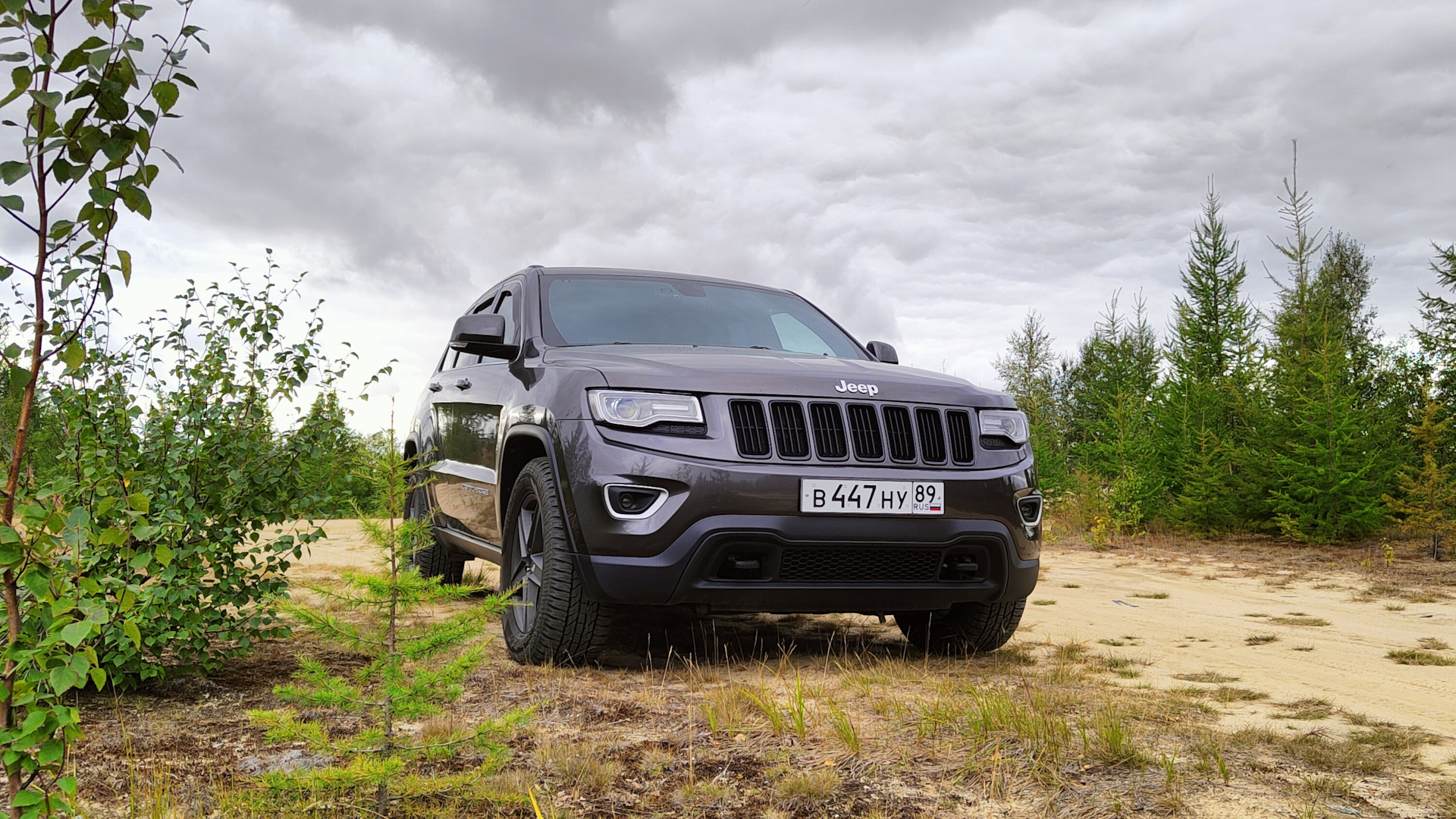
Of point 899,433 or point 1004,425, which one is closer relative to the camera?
point 899,433

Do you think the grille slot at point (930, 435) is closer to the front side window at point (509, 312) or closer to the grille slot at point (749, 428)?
the grille slot at point (749, 428)

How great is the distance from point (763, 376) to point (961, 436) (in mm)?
872

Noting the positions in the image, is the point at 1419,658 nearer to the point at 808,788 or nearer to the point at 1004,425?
the point at 1004,425

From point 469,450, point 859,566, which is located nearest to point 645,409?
point 859,566

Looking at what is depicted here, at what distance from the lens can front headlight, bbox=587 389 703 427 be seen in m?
3.70

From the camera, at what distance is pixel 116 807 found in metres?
2.42

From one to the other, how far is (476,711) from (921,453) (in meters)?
1.88

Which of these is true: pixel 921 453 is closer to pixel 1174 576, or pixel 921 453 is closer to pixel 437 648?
pixel 437 648

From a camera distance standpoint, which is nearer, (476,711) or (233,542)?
(476,711)

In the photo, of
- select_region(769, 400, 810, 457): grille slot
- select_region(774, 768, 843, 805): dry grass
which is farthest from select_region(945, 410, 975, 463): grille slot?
select_region(774, 768, 843, 805): dry grass

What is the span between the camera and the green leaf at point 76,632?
1455 mm

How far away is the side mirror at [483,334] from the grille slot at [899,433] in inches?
72.7

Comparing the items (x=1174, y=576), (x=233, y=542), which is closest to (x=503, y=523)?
(x=233, y=542)

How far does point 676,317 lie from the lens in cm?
511
